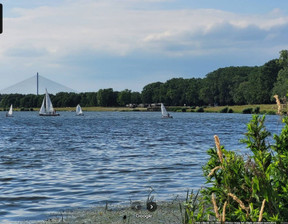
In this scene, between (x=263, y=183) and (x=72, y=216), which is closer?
(x=263, y=183)

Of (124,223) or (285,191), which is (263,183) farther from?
(124,223)

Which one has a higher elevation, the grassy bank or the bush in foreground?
the bush in foreground

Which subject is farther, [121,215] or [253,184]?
[121,215]

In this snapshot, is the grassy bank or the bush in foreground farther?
the grassy bank

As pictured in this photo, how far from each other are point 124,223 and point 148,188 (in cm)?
630

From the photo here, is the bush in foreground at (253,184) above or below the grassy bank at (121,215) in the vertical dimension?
above

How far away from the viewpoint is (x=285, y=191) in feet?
24.2

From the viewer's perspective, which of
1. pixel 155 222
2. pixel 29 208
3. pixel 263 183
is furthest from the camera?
pixel 29 208

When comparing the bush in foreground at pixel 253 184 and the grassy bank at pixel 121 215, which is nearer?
the bush in foreground at pixel 253 184

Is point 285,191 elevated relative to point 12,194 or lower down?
elevated

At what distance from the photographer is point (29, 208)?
14992 millimetres

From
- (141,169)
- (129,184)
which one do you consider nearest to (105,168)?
(141,169)

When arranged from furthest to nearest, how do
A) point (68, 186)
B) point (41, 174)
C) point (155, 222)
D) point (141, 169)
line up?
point (141, 169)
point (41, 174)
point (68, 186)
point (155, 222)

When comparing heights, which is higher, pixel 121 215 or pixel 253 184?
pixel 253 184
